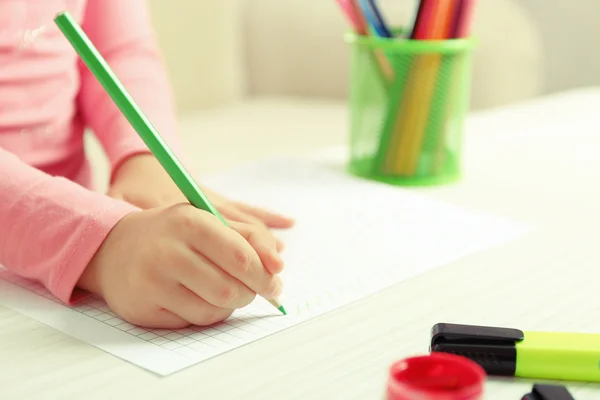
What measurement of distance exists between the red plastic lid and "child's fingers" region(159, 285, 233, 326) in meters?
0.13

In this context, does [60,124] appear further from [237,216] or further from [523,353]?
[523,353]

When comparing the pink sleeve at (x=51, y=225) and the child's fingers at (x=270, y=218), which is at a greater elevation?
the pink sleeve at (x=51, y=225)

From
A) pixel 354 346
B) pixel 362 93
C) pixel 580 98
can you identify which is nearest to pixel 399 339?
pixel 354 346

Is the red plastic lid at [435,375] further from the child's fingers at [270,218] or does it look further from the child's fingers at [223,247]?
the child's fingers at [270,218]

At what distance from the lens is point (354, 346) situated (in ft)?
1.28

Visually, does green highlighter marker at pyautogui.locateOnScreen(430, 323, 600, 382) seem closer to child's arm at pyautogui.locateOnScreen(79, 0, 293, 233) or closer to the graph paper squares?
the graph paper squares

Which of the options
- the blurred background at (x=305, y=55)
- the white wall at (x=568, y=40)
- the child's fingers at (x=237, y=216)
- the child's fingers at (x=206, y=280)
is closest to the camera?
the child's fingers at (x=206, y=280)

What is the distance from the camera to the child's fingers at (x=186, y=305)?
0.40 meters

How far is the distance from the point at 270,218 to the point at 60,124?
20 centimetres

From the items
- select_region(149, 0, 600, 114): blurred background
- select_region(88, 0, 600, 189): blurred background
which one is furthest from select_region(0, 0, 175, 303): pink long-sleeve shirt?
select_region(149, 0, 600, 114): blurred background

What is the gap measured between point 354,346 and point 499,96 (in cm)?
93

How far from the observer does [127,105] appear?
40 centimetres

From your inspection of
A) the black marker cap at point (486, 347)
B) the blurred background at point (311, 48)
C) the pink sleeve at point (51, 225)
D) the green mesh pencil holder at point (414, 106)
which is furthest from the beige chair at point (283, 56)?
the black marker cap at point (486, 347)

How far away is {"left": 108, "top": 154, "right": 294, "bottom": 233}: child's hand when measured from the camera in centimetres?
54
